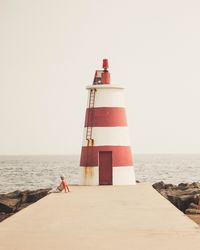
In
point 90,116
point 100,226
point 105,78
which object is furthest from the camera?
point 105,78

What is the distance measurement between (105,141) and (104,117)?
668 mm

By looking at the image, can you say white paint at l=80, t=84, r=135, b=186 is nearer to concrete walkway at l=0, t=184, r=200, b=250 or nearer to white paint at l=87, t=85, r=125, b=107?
white paint at l=87, t=85, r=125, b=107

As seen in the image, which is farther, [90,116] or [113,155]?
[90,116]

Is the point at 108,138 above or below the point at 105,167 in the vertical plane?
above

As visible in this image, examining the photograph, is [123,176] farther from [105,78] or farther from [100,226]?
[100,226]

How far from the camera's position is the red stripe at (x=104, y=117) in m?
13.2

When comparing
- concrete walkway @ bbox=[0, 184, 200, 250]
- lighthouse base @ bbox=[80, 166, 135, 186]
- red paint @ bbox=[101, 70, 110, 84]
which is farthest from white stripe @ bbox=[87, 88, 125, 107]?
concrete walkway @ bbox=[0, 184, 200, 250]

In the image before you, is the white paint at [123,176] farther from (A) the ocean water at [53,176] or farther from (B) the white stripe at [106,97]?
(A) the ocean water at [53,176]

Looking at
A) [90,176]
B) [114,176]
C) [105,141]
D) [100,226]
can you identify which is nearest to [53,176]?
[90,176]

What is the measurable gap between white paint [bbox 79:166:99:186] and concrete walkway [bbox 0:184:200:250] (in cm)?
362

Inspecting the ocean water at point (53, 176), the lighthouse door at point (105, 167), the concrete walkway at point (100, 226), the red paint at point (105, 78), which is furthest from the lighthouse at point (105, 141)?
the ocean water at point (53, 176)

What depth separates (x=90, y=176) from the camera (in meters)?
13.2

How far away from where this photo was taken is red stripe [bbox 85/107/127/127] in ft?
43.3

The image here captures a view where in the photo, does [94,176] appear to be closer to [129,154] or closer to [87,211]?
[129,154]
